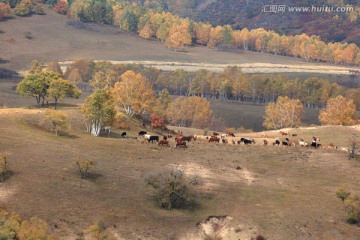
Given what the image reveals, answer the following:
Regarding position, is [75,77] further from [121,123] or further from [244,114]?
[121,123]

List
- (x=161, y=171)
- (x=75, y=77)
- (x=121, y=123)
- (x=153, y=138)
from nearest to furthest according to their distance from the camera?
(x=161, y=171), (x=153, y=138), (x=121, y=123), (x=75, y=77)

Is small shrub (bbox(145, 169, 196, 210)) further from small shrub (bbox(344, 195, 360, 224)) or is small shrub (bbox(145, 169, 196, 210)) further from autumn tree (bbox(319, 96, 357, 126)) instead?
autumn tree (bbox(319, 96, 357, 126))

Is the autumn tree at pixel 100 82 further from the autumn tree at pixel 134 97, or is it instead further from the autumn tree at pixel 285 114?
the autumn tree at pixel 285 114

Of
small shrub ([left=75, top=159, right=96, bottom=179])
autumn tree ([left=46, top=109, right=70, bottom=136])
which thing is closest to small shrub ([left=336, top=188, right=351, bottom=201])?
small shrub ([left=75, top=159, right=96, bottom=179])

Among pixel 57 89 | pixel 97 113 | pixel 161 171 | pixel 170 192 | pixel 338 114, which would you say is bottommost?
pixel 338 114

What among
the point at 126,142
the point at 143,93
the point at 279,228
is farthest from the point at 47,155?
the point at 143,93

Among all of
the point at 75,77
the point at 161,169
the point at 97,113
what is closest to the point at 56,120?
the point at 97,113
